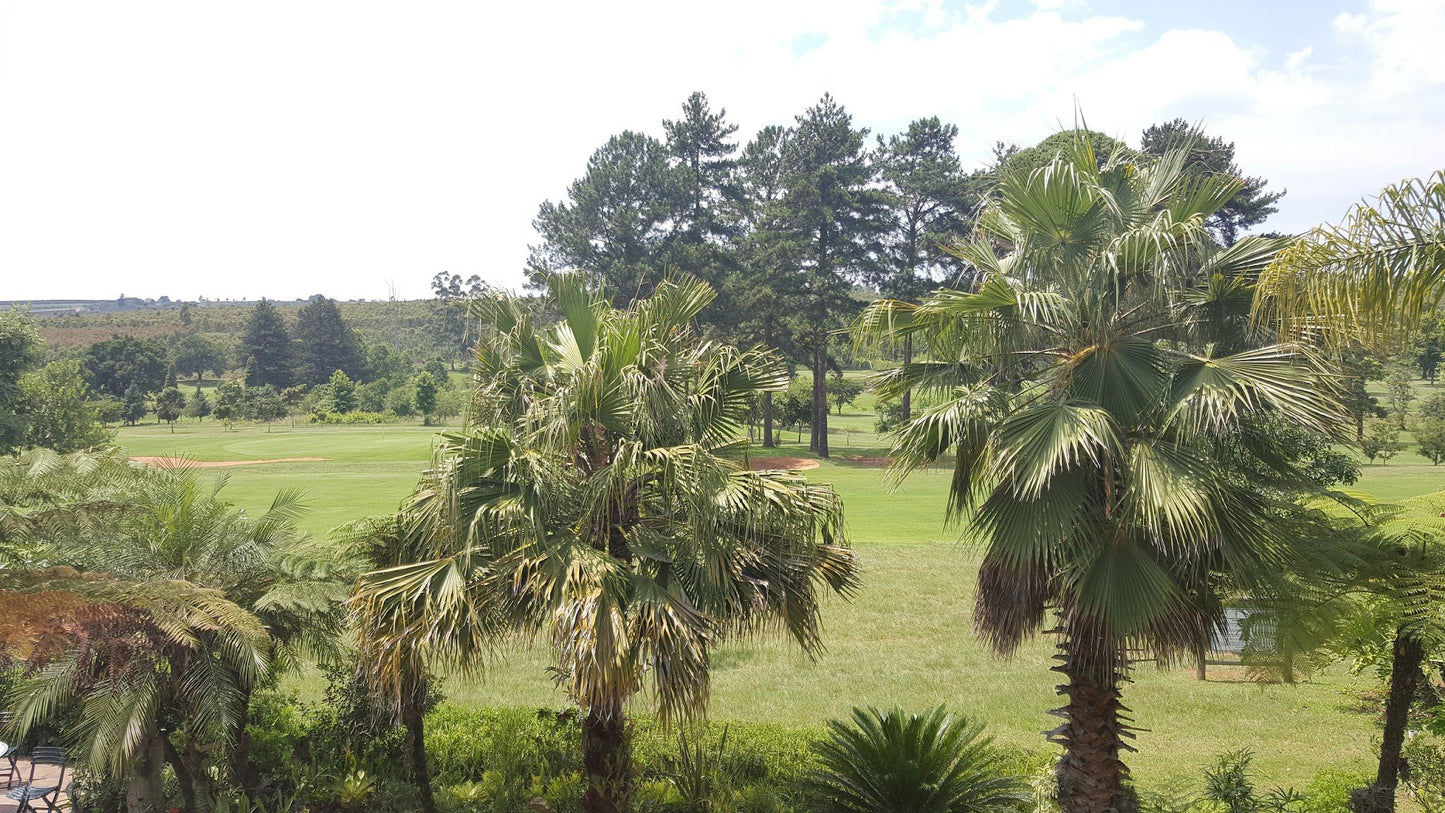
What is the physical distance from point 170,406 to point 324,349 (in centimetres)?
2510

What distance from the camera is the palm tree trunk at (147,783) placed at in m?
7.18

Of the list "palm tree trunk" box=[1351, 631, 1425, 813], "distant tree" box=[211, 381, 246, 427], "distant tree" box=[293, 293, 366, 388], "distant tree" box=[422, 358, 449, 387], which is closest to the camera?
"palm tree trunk" box=[1351, 631, 1425, 813]

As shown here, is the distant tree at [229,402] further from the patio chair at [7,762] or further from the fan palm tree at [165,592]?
the fan palm tree at [165,592]

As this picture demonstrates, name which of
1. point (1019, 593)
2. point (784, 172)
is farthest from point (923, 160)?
point (1019, 593)

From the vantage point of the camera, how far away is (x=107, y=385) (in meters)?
67.7

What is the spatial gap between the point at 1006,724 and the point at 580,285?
7359mm

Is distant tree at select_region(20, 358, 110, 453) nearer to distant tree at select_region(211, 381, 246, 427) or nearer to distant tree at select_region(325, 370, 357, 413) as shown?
distant tree at select_region(211, 381, 246, 427)

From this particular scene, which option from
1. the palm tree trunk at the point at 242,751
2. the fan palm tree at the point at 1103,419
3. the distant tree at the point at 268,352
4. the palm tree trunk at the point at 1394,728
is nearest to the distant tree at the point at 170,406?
the distant tree at the point at 268,352

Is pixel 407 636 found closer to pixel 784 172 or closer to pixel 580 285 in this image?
pixel 580 285

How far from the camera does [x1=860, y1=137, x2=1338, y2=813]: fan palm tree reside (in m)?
5.96

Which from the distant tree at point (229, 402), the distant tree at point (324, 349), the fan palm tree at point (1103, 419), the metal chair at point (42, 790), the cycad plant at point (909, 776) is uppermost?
the distant tree at point (324, 349)

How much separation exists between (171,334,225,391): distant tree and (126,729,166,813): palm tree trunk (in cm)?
8757

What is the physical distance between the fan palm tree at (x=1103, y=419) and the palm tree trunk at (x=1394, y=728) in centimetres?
137

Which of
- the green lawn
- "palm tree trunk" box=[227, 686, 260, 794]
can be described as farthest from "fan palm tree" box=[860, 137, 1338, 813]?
"palm tree trunk" box=[227, 686, 260, 794]
